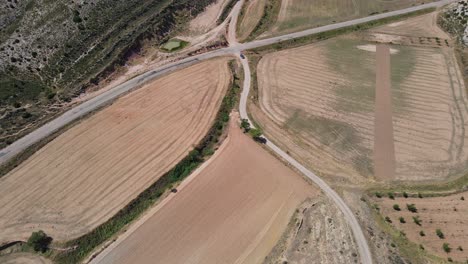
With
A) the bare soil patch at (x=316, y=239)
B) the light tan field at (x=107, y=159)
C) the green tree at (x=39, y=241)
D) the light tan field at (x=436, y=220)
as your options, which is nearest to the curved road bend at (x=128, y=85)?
the light tan field at (x=107, y=159)

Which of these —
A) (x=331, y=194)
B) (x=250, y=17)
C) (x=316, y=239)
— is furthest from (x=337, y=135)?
(x=250, y=17)

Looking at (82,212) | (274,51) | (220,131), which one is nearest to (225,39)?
(274,51)

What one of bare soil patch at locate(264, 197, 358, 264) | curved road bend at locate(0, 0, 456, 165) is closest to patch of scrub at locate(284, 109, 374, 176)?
bare soil patch at locate(264, 197, 358, 264)

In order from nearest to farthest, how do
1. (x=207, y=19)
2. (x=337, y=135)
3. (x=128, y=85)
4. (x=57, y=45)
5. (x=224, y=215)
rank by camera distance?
1. (x=224, y=215)
2. (x=337, y=135)
3. (x=128, y=85)
4. (x=57, y=45)
5. (x=207, y=19)

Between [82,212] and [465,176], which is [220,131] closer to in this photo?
[82,212]

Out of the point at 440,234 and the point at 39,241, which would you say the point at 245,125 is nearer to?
the point at 440,234

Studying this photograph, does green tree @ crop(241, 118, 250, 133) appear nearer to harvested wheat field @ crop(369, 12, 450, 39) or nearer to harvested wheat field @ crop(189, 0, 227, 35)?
harvested wheat field @ crop(189, 0, 227, 35)

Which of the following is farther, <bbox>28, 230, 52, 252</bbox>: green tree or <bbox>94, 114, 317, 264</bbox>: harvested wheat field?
<bbox>94, 114, 317, 264</bbox>: harvested wheat field
